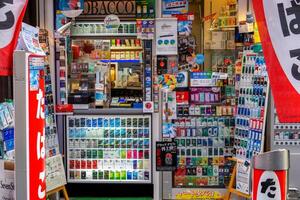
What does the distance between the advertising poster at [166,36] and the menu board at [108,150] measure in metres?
1.03

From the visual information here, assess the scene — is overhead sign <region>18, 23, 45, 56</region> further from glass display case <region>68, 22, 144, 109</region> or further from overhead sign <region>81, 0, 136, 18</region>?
overhead sign <region>81, 0, 136, 18</region>

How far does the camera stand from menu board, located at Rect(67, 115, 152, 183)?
6.67 meters

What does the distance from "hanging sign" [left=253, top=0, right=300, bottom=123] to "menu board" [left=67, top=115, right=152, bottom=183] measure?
4289mm

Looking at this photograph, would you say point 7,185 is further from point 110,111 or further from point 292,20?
point 110,111

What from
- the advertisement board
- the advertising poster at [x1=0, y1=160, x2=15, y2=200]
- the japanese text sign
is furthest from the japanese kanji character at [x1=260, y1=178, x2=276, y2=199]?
the advertising poster at [x1=0, y1=160, x2=15, y2=200]

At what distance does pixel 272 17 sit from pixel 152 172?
4437mm

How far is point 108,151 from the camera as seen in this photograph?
6785 millimetres

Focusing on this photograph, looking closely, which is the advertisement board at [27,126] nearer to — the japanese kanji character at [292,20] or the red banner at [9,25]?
the red banner at [9,25]

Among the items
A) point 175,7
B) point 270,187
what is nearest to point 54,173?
point 175,7

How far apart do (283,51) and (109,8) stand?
4.67 metres

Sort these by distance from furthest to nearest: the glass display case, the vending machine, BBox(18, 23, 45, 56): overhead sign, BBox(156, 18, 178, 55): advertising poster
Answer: the glass display case < BBox(156, 18, 178, 55): advertising poster < the vending machine < BBox(18, 23, 45, 56): overhead sign

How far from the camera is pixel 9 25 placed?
8.96 ft

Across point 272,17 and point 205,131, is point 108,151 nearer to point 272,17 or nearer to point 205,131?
point 205,131

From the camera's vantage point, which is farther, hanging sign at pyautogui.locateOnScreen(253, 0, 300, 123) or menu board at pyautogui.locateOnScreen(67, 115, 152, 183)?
menu board at pyautogui.locateOnScreen(67, 115, 152, 183)
